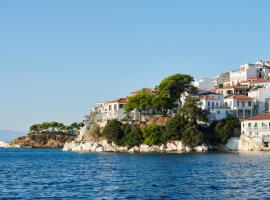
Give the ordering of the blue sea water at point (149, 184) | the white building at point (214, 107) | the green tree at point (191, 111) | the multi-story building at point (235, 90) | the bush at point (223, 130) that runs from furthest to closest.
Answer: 1. the multi-story building at point (235, 90)
2. the white building at point (214, 107)
3. the green tree at point (191, 111)
4. the bush at point (223, 130)
5. the blue sea water at point (149, 184)

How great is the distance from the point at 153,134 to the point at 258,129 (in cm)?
2188

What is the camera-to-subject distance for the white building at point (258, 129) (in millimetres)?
104062

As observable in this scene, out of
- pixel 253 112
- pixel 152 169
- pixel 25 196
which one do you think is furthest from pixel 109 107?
pixel 25 196

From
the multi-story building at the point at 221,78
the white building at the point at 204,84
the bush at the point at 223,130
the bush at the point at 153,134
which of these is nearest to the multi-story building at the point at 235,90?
the white building at the point at 204,84

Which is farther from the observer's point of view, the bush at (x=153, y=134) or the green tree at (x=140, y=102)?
the green tree at (x=140, y=102)

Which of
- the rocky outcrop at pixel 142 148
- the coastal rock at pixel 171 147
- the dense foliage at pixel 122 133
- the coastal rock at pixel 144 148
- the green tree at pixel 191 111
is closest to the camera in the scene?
the rocky outcrop at pixel 142 148

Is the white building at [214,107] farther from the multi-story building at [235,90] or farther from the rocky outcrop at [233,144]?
the rocky outcrop at [233,144]

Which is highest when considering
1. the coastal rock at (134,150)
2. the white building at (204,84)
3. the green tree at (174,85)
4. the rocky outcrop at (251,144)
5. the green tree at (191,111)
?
the white building at (204,84)

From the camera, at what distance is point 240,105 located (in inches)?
4879

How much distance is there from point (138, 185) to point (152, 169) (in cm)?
1749

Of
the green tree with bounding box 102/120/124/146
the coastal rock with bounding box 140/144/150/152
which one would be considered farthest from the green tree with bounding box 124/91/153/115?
the coastal rock with bounding box 140/144/150/152

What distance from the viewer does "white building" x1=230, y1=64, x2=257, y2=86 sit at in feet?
512

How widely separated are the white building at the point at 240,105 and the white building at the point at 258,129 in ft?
48.9

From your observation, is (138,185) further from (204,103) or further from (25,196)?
(204,103)
